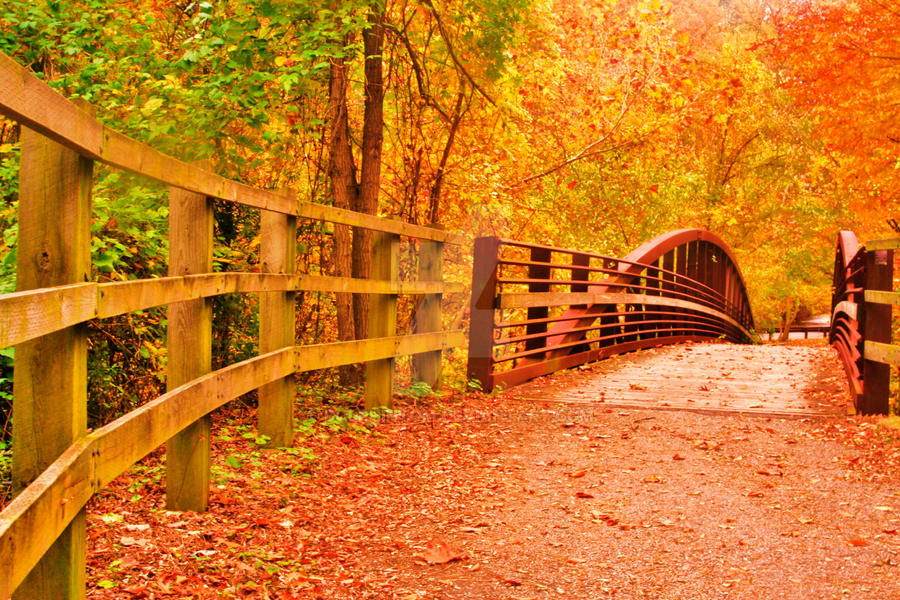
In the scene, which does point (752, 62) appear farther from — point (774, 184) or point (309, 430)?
point (309, 430)

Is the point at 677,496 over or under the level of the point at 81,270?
under

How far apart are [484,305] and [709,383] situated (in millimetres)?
2820

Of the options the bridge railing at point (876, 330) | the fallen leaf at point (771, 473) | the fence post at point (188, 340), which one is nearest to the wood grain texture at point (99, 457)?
the fence post at point (188, 340)

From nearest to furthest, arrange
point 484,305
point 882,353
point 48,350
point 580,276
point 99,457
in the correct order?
point 48,350
point 99,457
point 882,353
point 484,305
point 580,276

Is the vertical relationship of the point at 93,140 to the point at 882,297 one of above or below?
above

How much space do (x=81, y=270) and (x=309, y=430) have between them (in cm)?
346

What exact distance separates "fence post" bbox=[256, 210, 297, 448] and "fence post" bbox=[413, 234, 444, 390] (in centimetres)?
233

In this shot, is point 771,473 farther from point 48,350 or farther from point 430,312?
point 48,350

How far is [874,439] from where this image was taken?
6004 mm

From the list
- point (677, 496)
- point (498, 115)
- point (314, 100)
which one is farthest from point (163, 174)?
point (498, 115)

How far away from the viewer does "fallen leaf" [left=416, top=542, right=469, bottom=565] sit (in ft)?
12.4

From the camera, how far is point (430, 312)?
7551mm

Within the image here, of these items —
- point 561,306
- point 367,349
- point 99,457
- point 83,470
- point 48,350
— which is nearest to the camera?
point 48,350

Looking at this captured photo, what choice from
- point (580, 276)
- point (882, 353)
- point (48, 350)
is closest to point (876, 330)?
point (882, 353)
